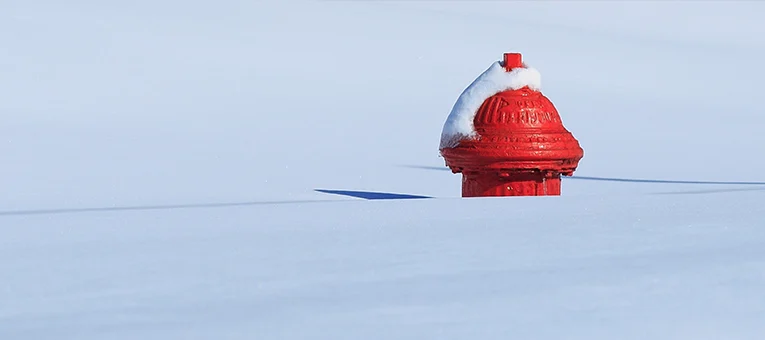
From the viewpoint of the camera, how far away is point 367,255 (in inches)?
136

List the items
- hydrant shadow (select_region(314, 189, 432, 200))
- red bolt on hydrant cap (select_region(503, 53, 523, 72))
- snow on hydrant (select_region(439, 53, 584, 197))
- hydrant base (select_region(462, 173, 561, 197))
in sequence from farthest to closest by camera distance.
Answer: hydrant shadow (select_region(314, 189, 432, 200)), red bolt on hydrant cap (select_region(503, 53, 523, 72)), hydrant base (select_region(462, 173, 561, 197)), snow on hydrant (select_region(439, 53, 584, 197))

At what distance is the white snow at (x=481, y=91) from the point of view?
21.1 feet

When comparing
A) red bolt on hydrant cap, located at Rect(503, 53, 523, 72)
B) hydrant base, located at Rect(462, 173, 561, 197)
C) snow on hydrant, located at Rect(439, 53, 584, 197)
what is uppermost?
red bolt on hydrant cap, located at Rect(503, 53, 523, 72)

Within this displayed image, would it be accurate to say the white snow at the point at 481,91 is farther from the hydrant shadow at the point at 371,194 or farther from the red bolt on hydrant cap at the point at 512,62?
the hydrant shadow at the point at 371,194

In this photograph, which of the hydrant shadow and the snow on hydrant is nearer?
the snow on hydrant

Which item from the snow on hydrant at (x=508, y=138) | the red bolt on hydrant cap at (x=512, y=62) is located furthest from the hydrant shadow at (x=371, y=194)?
the red bolt on hydrant cap at (x=512, y=62)

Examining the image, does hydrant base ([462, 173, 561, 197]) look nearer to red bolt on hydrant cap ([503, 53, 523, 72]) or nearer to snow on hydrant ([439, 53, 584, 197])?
snow on hydrant ([439, 53, 584, 197])

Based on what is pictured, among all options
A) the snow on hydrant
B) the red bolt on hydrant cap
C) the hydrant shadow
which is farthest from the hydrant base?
the hydrant shadow

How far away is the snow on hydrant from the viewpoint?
6.24 metres

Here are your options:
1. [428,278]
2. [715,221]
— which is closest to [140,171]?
[715,221]

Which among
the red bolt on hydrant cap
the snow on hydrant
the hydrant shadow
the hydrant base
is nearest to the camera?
the snow on hydrant

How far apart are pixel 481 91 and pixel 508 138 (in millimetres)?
369

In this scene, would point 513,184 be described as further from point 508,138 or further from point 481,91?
point 481,91

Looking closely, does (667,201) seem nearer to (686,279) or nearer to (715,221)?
(715,221)
